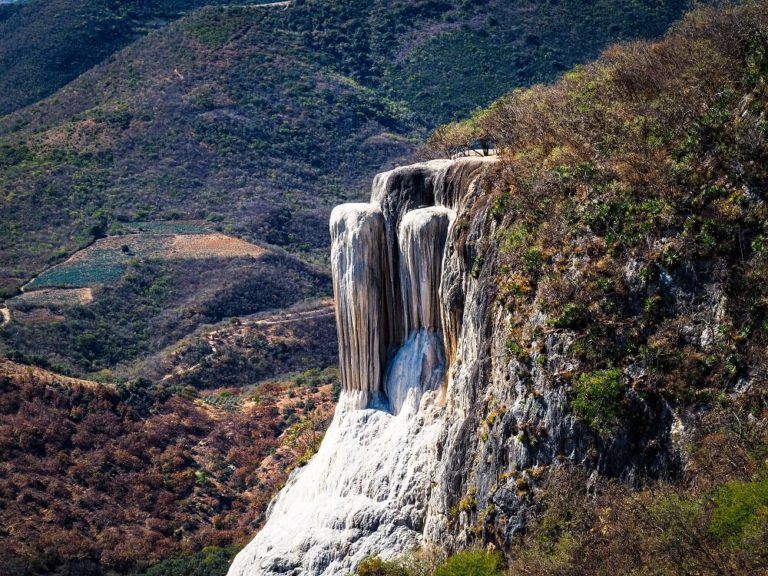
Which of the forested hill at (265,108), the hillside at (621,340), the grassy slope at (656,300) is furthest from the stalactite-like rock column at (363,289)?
the forested hill at (265,108)

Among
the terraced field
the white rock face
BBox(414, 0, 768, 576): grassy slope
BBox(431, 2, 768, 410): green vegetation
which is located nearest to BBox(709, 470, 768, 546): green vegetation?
BBox(414, 0, 768, 576): grassy slope

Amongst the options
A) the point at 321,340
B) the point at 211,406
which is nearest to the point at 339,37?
the point at 321,340

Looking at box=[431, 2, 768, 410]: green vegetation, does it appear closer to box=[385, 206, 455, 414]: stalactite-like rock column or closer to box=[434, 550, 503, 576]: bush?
box=[385, 206, 455, 414]: stalactite-like rock column

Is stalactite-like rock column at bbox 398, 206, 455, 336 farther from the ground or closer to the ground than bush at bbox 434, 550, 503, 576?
farther from the ground

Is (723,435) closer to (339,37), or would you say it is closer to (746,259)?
(746,259)

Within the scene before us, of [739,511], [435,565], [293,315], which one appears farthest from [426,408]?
[293,315]

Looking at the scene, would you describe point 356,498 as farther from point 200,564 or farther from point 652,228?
point 200,564
